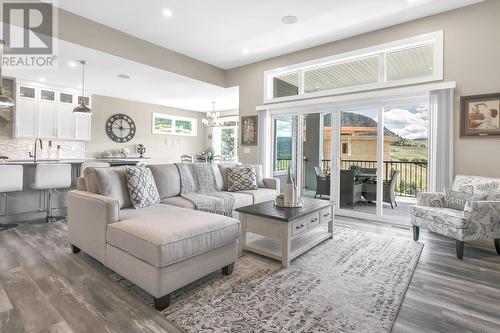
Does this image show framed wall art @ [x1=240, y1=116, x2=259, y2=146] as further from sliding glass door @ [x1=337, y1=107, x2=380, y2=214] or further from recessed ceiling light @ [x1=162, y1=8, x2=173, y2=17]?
recessed ceiling light @ [x1=162, y1=8, x2=173, y2=17]

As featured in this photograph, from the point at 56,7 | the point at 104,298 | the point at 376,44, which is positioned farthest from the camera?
the point at 376,44

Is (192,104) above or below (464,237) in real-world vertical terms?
above

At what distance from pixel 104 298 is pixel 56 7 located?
159 inches

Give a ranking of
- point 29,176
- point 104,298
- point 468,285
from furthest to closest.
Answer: point 29,176 → point 468,285 → point 104,298

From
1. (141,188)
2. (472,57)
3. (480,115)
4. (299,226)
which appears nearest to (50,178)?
(141,188)

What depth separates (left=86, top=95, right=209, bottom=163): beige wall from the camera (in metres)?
7.10

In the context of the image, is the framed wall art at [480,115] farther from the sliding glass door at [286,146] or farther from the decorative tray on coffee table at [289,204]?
the sliding glass door at [286,146]

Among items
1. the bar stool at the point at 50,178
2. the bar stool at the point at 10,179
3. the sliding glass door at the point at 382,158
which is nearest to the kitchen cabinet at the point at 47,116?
the bar stool at the point at 50,178

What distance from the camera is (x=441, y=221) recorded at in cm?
302

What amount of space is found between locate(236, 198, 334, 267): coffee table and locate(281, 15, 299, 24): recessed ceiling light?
281cm

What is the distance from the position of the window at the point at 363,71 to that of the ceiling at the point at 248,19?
0.36 m

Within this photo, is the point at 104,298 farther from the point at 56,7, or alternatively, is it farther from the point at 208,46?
the point at 208,46

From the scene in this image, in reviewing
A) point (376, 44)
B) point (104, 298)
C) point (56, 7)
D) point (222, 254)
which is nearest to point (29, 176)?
point (56, 7)

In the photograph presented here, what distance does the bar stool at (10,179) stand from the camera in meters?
3.52
